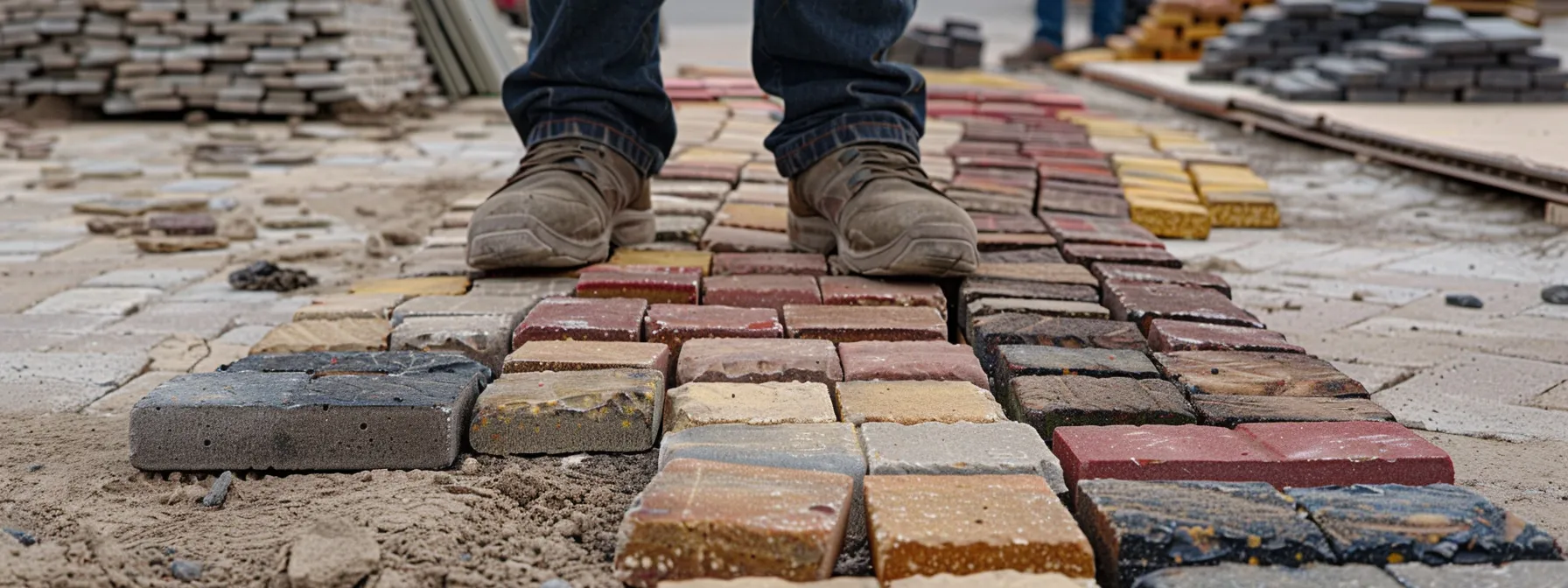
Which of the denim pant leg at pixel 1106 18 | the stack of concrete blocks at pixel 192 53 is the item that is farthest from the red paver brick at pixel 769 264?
the denim pant leg at pixel 1106 18

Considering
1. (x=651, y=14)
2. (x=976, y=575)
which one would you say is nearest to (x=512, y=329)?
(x=651, y=14)

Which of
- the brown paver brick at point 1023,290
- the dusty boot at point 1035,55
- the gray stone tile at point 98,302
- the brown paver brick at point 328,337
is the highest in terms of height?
the brown paver brick at point 328,337

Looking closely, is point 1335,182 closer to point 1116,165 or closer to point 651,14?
point 1116,165

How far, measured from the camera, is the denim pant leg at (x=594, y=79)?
272cm

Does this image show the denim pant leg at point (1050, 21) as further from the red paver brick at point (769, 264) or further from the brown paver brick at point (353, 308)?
the brown paver brick at point (353, 308)

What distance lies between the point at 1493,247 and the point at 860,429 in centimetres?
255

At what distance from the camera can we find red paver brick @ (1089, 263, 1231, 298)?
258cm

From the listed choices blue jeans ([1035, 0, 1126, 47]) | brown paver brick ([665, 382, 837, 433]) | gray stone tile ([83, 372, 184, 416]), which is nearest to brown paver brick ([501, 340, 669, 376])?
brown paver brick ([665, 382, 837, 433])

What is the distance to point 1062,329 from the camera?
2.20 metres

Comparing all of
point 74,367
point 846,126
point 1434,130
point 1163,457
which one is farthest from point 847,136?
point 1434,130

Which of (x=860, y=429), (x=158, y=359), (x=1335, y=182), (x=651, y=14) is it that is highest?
(x=651, y=14)

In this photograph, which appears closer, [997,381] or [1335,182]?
[997,381]

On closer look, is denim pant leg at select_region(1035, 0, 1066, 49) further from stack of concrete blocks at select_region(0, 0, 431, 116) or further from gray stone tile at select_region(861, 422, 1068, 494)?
gray stone tile at select_region(861, 422, 1068, 494)

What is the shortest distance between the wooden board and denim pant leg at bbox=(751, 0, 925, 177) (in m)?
2.24
